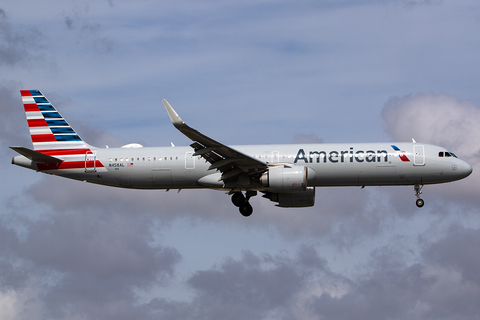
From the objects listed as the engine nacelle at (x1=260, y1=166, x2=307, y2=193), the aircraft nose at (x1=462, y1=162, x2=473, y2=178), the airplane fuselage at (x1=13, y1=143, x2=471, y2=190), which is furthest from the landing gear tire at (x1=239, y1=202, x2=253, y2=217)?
the aircraft nose at (x1=462, y1=162, x2=473, y2=178)

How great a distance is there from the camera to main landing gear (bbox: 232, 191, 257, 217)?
4056cm

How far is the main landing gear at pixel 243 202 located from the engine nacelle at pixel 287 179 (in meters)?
4.27

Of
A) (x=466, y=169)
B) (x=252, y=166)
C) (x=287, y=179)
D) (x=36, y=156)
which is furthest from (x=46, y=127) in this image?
(x=466, y=169)

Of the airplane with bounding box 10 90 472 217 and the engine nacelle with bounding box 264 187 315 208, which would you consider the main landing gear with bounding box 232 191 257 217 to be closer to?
the airplane with bounding box 10 90 472 217

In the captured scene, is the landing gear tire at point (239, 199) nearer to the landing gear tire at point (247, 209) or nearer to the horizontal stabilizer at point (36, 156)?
the landing gear tire at point (247, 209)

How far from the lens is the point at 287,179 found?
3609 centimetres

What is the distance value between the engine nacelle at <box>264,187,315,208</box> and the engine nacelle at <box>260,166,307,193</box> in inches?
187

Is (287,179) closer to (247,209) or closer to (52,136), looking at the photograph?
(247,209)

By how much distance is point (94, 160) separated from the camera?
40438mm

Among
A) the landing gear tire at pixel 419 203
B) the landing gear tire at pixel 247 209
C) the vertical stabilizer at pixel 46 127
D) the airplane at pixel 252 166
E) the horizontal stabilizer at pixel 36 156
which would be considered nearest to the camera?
the airplane at pixel 252 166

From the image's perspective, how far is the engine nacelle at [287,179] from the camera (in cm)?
3600

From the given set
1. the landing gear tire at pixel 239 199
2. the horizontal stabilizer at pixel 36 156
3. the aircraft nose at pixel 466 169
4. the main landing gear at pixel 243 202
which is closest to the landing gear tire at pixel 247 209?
the main landing gear at pixel 243 202

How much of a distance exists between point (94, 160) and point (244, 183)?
10567 millimetres

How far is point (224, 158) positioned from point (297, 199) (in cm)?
731
